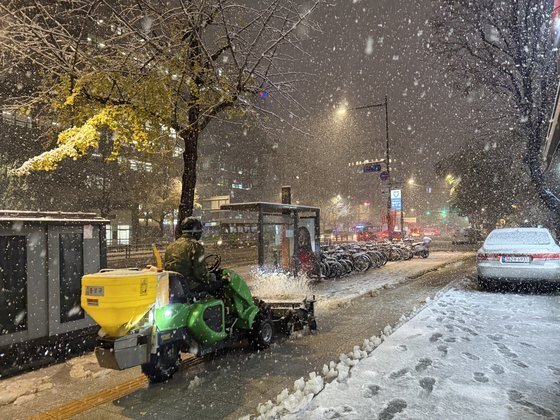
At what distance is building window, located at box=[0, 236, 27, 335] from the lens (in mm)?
5720

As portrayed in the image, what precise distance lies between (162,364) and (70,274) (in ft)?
8.69

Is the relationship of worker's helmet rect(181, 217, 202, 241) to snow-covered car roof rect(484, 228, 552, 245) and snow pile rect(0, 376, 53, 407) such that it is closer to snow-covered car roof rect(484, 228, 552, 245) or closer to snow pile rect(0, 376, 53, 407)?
snow pile rect(0, 376, 53, 407)

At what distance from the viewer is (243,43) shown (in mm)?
8836

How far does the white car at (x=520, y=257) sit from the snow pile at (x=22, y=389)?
9.80 meters

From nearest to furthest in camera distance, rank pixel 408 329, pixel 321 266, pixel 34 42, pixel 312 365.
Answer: pixel 312 365 < pixel 408 329 < pixel 34 42 < pixel 321 266

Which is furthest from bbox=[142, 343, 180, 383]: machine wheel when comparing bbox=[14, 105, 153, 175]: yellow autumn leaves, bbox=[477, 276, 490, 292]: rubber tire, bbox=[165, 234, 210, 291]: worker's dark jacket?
bbox=[477, 276, 490, 292]: rubber tire

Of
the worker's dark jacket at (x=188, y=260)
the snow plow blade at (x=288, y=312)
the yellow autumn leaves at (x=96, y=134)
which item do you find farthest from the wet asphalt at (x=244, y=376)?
the yellow autumn leaves at (x=96, y=134)

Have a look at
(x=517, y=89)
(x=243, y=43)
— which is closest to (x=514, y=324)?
(x=243, y=43)

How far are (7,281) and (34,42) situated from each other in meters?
4.30

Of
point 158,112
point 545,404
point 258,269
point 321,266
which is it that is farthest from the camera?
point 321,266

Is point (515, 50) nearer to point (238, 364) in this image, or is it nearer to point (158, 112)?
point (158, 112)

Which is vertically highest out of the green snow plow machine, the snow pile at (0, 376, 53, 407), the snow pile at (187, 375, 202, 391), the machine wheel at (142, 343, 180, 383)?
the green snow plow machine

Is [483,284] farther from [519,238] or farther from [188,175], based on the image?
[188,175]

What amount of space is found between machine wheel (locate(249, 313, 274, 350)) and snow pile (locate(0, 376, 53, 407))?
2669 mm
